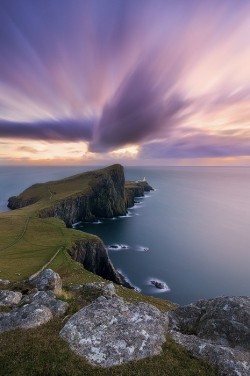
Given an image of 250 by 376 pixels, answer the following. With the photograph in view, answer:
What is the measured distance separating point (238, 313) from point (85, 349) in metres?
11.7

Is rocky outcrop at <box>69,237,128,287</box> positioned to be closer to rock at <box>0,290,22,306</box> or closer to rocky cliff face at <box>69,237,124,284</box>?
rocky cliff face at <box>69,237,124,284</box>

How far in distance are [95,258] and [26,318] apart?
84499 millimetres

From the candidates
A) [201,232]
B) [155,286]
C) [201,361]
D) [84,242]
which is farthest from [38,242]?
[201,232]

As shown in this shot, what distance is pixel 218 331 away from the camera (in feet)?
64.7

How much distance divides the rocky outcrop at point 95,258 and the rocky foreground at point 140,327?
2999 inches

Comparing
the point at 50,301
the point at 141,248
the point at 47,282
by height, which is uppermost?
the point at 50,301

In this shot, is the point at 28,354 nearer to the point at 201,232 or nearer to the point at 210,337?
the point at 210,337

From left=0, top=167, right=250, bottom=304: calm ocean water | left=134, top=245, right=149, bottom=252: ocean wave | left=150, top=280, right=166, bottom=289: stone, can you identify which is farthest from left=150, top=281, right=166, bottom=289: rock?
left=134, top=245, right=149, bottom=252: ocean wave

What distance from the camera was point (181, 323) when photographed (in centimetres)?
2206

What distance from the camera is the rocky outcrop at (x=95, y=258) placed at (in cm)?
9912

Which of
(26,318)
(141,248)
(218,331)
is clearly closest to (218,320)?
(218,331)

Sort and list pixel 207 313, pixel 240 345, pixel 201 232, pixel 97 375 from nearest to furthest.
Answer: pixel 97 375
pixel 240 345
pixel 207 313
pixel 201 232

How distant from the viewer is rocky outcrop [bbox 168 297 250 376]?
51.3 feet

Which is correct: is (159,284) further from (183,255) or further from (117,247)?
(117,247)
